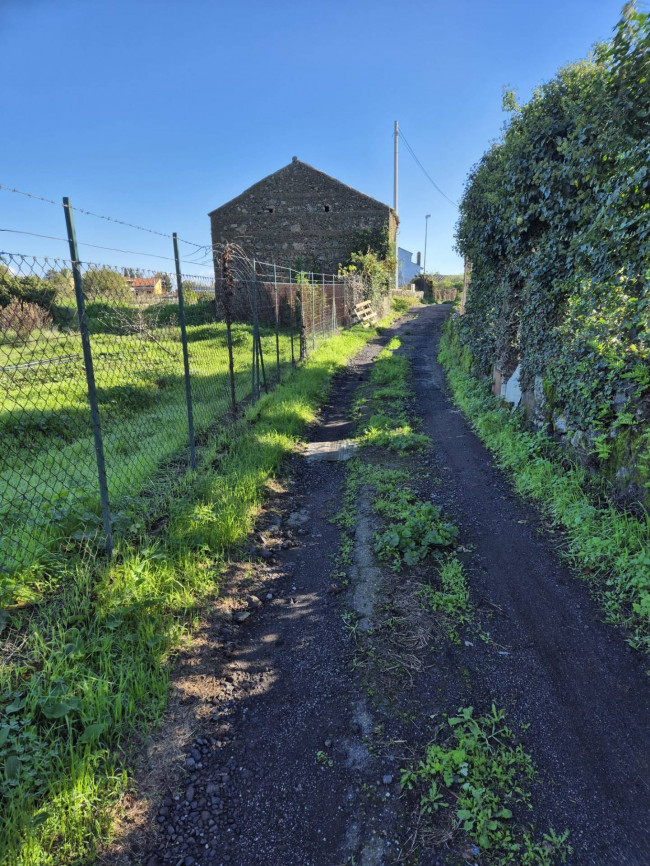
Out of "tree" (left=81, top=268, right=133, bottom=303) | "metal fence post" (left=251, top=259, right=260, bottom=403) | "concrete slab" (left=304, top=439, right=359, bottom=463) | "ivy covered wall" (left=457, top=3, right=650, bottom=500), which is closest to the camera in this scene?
"tree" (left=81, top=268, right=133, bottom=303)

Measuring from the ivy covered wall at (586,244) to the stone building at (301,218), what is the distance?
1629 cm

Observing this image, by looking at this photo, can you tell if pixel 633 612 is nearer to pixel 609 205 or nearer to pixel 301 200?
pixel 609 205

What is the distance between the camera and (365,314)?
21219 millimetres

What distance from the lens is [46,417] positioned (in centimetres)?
718

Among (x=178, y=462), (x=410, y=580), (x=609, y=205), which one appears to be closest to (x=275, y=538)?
(x=410, y=580)

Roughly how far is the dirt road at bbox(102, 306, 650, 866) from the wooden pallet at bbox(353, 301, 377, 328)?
17307mm

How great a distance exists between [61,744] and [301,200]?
24.1 m

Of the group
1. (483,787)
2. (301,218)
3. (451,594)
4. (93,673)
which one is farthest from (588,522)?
(301,218)

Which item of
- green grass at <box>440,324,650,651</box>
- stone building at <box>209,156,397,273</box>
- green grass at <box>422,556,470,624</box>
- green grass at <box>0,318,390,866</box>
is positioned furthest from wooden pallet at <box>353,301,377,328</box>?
green grass at <box>422,556,470,624</box>

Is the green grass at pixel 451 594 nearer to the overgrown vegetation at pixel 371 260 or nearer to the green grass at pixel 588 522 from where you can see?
the green grass at pixel 588 522

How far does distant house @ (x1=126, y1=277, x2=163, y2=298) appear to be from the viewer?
4348 mm

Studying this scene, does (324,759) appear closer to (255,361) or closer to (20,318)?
(20,318)

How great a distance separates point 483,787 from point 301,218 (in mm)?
24164

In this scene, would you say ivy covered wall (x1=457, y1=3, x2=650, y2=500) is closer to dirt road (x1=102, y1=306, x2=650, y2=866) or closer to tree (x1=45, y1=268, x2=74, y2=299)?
dirt road (x1=102, y1=306, x2=650, y2=866)
